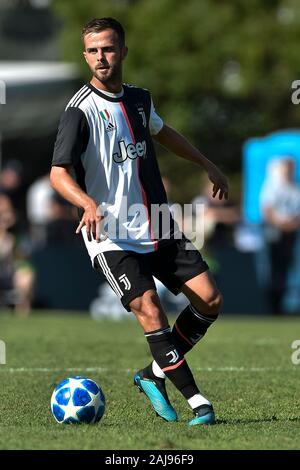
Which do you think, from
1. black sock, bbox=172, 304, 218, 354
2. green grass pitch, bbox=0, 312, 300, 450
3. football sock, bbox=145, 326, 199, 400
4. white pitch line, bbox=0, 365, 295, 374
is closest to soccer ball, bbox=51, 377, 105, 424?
green grass pitch, bbox=0, 312, 300, 450

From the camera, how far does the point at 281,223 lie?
17203 mm

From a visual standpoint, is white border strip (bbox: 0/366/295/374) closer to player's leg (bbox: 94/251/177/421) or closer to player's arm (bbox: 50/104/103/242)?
player's leg (bbox: 94/251/177/421)

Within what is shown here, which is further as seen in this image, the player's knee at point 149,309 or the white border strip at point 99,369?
the white border strip at point 99,369

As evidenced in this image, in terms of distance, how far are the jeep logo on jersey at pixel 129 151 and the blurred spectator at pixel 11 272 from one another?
33.8 ft

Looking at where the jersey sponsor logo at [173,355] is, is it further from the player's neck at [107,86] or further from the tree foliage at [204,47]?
the tree foliage at [204,47]

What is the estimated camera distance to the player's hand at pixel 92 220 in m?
6.48

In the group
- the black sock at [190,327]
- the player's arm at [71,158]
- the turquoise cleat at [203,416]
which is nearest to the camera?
the player's arm at [71,158]

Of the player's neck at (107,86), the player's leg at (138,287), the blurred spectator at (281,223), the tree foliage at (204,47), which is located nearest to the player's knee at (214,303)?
the player's leg at (138,287)

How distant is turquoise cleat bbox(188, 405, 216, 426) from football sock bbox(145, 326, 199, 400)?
115mm

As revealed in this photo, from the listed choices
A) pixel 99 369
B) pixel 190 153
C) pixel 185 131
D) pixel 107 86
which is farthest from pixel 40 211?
pixel 107 86

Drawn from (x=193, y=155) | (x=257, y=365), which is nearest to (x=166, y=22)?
(x=257, y=365)

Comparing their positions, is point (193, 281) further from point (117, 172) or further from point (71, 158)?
point (71, 158)
